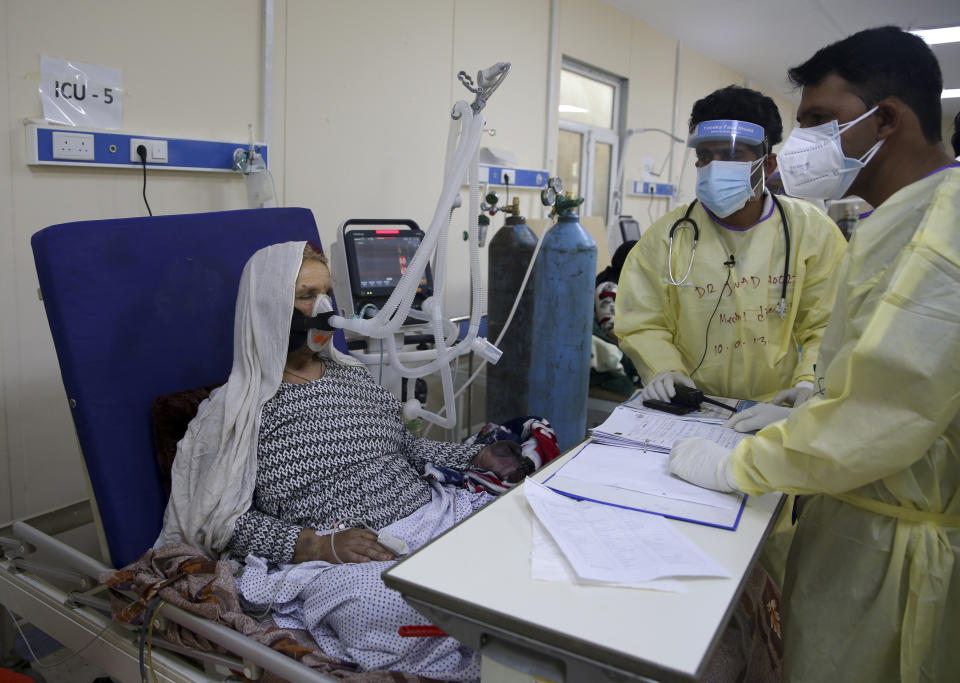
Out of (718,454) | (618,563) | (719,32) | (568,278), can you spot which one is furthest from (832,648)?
(719,32)

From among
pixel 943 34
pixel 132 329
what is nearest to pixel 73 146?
pixel 132 329

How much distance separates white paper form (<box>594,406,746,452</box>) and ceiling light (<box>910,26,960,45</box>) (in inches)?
203

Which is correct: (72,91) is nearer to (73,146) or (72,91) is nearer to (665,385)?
(73,146)

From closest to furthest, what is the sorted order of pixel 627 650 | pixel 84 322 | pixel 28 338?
pixel 627 650
pixel 84 322
pixel 28 338

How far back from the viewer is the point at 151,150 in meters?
2.06

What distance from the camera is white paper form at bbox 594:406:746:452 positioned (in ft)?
4.20

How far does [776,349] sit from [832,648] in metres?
0.83

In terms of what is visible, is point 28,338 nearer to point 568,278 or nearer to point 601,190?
point 568,278

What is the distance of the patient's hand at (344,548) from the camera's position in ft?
4.33

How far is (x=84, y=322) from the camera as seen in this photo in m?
1.36

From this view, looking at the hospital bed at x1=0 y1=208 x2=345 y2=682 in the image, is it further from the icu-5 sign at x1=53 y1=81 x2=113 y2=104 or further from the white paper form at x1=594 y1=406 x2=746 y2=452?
the white paper form at x1=594 y1=406 x2=746 y2=452

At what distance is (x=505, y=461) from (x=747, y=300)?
29.6 inches

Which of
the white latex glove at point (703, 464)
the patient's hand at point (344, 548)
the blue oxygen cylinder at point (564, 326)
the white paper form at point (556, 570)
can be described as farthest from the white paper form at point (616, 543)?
the blue oxygen cylinder at point (564, 326)

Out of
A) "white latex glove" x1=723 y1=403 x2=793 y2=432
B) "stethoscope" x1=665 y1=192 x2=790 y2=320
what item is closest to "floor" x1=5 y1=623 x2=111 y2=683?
"white latex glove" x1=723 y1=403 x2=793 y2=432
